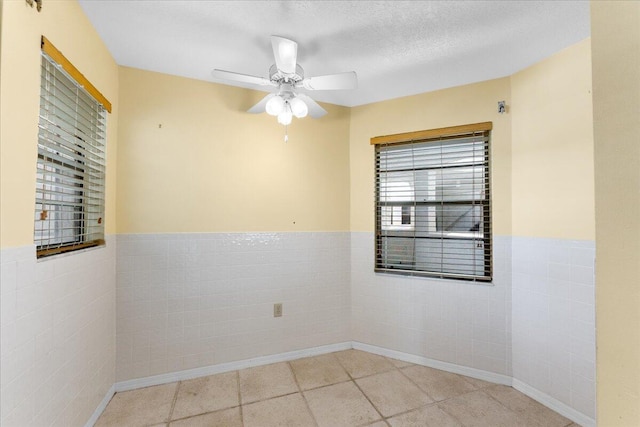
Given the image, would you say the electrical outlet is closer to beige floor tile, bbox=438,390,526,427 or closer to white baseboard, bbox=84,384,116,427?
white baseboard, bbox=84,384,116,427

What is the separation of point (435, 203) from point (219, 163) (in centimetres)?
199

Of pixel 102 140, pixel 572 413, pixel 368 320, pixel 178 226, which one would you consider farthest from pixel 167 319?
pixel 572 413

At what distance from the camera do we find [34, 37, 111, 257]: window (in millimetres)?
1383

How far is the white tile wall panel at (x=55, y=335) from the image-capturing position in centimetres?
116

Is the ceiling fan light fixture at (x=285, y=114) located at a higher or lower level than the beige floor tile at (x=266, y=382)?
higher

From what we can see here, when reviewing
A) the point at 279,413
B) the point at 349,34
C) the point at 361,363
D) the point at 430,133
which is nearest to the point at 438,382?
the point at 361,363

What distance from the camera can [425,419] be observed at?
1.95m

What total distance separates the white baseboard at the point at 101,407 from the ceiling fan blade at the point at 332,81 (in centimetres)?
259

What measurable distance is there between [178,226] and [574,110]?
3052 millimetres

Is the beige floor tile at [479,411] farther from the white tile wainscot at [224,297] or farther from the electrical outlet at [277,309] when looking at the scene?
the electrical outlet at [277,309]

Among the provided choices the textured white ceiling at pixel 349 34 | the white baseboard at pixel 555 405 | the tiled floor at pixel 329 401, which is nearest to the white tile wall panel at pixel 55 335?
the tiled floor at pixel 329 401

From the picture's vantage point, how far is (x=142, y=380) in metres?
2.27

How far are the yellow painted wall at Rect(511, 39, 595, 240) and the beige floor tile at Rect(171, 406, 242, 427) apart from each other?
8.30ft

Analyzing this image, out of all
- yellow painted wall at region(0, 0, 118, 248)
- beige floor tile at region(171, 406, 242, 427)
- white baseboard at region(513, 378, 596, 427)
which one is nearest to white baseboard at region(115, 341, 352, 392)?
beige floor tile at region(171, 406, 242, 427)
